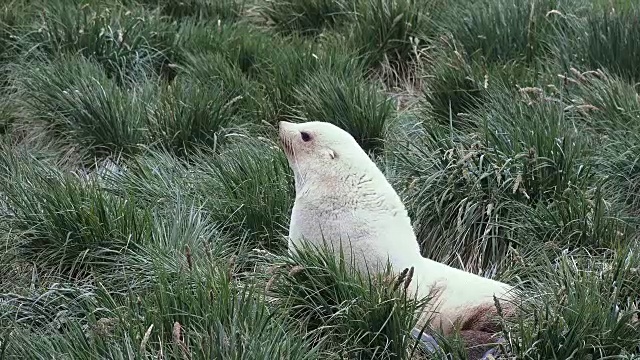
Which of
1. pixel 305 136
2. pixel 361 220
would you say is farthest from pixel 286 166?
pixel 361 220

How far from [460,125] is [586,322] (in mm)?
2564

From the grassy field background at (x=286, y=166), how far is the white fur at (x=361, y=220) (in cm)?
18

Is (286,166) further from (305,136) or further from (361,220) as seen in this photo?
(361,220)

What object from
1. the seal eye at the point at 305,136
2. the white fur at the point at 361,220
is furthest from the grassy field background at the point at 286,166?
the seal eye at the point at 305,136

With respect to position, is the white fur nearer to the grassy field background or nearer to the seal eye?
the seal eye

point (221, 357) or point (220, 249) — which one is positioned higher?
point (221, 357)

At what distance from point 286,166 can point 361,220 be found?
1362 mm

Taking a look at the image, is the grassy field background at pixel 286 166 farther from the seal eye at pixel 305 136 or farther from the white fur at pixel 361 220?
the seal eye at pixel 305 136

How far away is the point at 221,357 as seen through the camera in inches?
136

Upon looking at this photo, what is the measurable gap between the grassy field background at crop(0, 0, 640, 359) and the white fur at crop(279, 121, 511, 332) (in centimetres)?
18

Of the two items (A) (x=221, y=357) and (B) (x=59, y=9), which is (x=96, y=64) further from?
(A) (x=221, y=357)

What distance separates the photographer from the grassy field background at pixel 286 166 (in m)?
3.84

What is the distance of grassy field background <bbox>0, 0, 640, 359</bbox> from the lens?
3.84 meters

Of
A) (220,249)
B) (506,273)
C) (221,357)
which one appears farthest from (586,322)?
(220,249)
